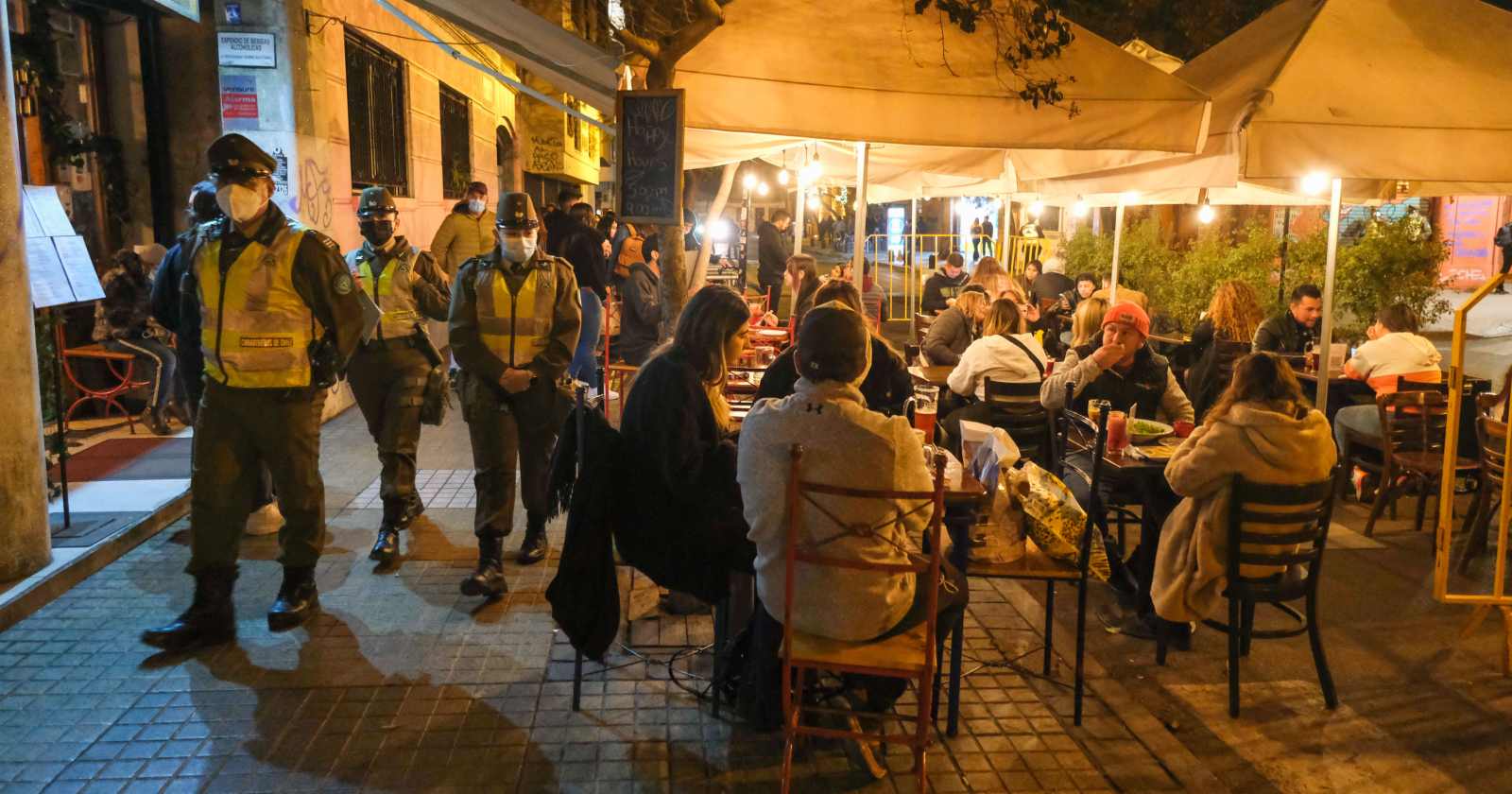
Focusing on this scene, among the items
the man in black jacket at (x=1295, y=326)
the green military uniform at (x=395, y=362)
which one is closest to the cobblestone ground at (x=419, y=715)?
the green military uniform at (x=395, y=362)

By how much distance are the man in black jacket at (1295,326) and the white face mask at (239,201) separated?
7.59 meters

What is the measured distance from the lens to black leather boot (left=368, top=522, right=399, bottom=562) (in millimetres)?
5941

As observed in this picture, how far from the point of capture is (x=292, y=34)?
30.0 ft

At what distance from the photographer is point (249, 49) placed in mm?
9039

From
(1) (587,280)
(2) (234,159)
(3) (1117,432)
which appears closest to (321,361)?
(2) (234,159)

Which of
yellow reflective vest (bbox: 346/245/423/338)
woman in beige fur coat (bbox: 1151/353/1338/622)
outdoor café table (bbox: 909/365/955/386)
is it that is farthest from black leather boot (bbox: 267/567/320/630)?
outdoor café table (bbox: 909/365/955/386)

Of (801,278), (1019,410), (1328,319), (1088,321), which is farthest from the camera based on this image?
(801,278)

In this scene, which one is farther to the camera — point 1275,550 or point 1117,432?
point 1117,432

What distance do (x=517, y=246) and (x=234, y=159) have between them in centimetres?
143

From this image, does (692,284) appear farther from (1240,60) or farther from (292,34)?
(1240,60)

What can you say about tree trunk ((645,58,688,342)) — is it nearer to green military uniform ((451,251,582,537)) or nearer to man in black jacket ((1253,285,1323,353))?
green military uniform ((451,251,582,537))

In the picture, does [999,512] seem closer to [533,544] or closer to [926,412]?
[926,412]

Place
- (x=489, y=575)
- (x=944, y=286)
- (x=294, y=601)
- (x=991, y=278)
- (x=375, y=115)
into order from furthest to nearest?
(x=944, y=286) → (x=375, y=115) → (x=991, y=278) → (x=489, y=575) → (x=294, y=601)

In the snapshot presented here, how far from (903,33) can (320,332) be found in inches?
146
